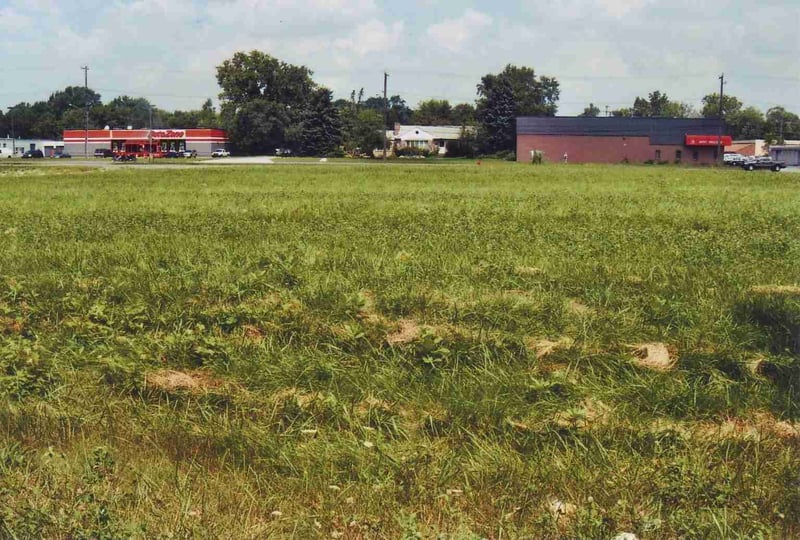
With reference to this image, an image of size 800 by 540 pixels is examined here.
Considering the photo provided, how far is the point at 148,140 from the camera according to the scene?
122 meters

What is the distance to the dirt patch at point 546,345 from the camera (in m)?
5.69

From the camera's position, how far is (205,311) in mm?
6766

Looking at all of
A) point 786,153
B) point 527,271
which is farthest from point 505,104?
point 527,271

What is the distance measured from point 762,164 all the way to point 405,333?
70539 mm

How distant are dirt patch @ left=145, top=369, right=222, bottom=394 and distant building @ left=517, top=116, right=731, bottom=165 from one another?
95964mm

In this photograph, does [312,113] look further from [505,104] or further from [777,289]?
[777,289]

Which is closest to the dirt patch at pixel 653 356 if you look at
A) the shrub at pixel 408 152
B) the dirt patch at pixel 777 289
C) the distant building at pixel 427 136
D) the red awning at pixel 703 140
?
the dirt patch at pixel 777 289

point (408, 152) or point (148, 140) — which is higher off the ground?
point (148, 140)

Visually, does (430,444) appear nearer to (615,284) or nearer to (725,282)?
(615,284)

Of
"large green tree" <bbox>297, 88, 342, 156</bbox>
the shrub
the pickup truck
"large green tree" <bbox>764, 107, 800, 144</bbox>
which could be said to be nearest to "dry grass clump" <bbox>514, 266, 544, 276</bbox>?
the pickup truck

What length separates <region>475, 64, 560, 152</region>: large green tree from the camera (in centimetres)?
12675

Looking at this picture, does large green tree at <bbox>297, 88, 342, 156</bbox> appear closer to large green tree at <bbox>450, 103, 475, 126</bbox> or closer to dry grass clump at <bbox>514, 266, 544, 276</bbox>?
large green tree at <bbox>450, 103, 475, 126</bbox>

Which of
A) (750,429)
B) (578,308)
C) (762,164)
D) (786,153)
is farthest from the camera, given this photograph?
(786,153)

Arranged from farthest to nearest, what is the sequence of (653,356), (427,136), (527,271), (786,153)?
(427,136) < (786,153) < (527,271) < (653,356)
